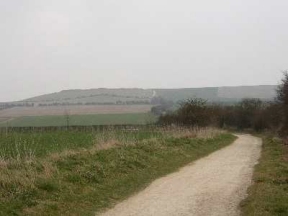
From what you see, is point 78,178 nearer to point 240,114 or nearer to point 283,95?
point 283,95

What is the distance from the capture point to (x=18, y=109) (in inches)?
4498

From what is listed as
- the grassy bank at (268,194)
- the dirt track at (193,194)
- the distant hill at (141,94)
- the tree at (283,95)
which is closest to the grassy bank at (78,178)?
the dirt track at (193,194)

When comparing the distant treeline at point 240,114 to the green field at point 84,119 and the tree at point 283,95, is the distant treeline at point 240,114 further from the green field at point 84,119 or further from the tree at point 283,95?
the green field at point 84,119

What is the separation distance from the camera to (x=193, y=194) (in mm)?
13141

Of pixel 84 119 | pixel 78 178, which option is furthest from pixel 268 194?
pixel 84 119

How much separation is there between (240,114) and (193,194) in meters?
71.9

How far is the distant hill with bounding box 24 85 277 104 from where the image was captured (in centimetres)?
12862

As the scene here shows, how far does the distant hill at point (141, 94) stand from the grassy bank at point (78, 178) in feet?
339

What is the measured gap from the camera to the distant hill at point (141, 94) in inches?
5064

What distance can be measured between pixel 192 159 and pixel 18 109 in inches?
3825

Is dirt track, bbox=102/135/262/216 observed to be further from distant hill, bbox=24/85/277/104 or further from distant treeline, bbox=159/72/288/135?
distant hill, bbox=24/85/277/104

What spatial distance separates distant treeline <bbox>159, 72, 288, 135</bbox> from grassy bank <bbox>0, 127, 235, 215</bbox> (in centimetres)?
1857

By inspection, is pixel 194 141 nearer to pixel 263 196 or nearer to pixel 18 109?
pixel 263 196

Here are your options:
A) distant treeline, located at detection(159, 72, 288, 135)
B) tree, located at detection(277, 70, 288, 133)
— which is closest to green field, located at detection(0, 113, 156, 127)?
distant treeline, located at detection(159, 72, 288, 135)
